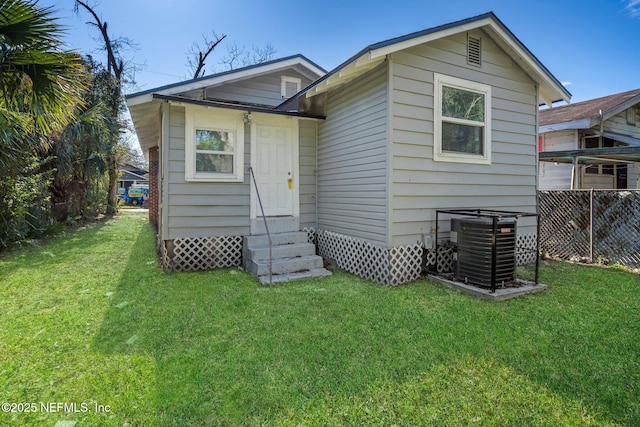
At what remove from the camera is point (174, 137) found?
18.7ft

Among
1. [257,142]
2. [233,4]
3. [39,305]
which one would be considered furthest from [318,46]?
[39,305]

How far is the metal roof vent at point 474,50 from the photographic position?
5.52m

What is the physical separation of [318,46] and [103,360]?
14.9 metres

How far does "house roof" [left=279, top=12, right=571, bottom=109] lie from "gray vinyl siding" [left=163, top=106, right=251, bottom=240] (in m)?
2.04

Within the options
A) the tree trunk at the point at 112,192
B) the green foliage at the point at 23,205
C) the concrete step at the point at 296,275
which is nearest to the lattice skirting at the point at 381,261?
the concrete step at the point at 296,275

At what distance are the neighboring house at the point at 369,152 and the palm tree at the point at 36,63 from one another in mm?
1283

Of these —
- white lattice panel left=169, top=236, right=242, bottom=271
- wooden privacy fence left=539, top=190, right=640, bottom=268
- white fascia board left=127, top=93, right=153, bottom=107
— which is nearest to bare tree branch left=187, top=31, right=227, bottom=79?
white fascia board left=127, top=93, right=153, bottom=107

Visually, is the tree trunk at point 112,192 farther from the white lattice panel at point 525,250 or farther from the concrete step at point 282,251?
the white lattice panel at point 525,250

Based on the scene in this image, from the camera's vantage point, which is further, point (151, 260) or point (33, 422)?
point (151, 260)

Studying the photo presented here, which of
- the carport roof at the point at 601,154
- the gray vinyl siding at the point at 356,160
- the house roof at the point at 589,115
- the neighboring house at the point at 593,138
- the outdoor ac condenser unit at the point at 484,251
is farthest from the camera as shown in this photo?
the neighboring house at the point at 593,138

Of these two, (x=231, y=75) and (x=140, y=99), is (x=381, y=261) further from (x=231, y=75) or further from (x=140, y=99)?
(x=231, y=75)

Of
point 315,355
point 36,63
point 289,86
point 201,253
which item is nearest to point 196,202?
point 201,253

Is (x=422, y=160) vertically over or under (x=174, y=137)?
under

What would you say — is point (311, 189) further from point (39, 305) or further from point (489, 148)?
point (39, 305)
